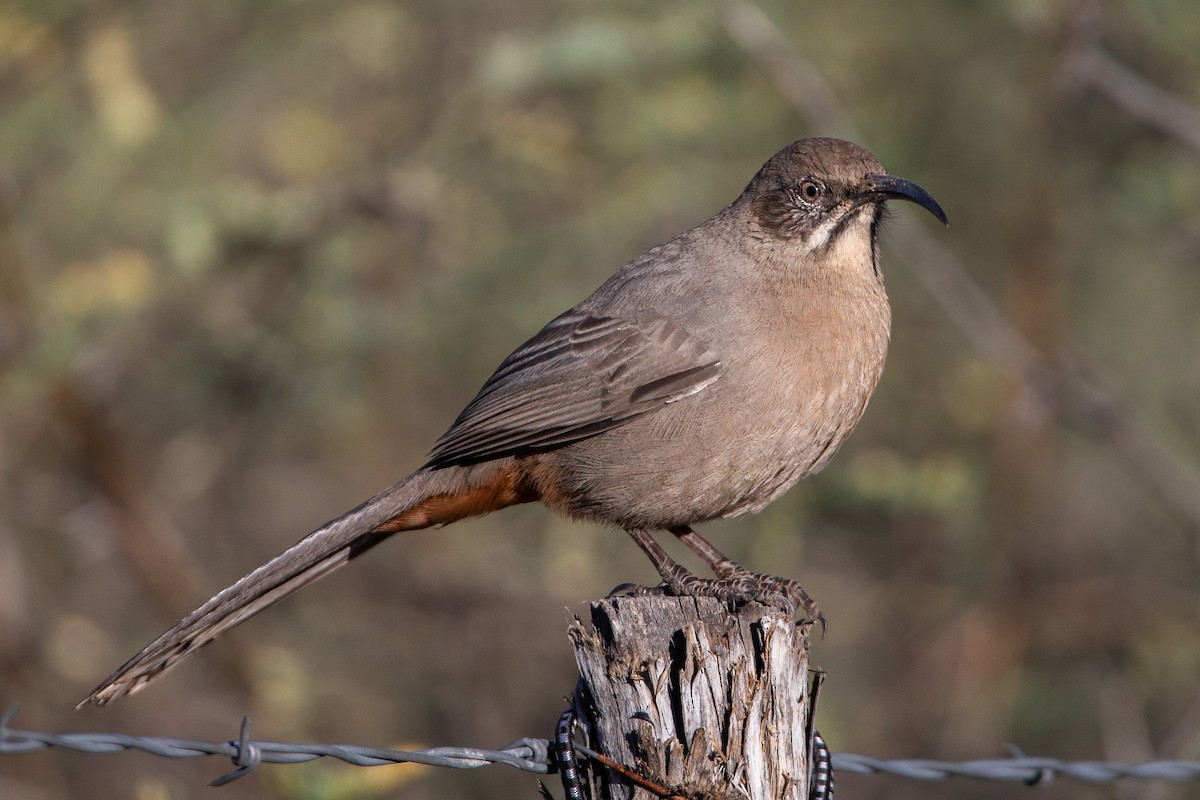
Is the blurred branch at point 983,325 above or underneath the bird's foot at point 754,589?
above

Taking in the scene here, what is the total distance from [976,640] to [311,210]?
4905 mm

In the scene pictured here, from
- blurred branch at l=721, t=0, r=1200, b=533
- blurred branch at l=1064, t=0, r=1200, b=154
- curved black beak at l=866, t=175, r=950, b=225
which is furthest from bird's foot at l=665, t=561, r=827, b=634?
blurred branch at l=1064, t=0, r=1200, b=154

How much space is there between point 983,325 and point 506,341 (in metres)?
2.98

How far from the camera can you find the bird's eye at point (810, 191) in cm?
489

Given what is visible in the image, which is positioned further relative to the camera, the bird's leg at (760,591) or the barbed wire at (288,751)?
the bird's leg at (760,591)

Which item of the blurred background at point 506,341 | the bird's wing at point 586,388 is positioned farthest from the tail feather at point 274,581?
the blurred background at point 506,341

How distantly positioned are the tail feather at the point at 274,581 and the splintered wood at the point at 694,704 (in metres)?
1.57

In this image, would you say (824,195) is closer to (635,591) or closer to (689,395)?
(689,395)

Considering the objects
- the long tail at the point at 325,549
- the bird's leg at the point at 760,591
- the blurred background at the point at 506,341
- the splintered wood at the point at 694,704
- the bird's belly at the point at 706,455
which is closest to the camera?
the splintered wood at the point at 694,704

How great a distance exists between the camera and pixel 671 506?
4.61 meters

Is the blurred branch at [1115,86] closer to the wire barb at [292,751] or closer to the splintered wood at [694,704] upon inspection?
the wire barb at [292,751]

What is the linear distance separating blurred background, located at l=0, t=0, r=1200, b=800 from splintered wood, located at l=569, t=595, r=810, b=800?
3.17 m

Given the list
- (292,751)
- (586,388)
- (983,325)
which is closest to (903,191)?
(586,388)

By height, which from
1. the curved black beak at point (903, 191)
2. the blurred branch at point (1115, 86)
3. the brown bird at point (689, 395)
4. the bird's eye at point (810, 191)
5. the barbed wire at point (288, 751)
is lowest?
the barbed wire at point (288, 751)
